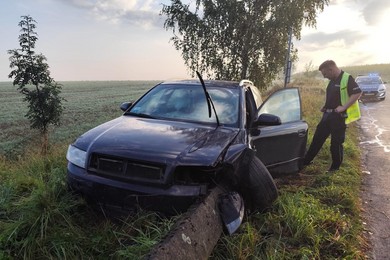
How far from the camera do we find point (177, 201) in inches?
117

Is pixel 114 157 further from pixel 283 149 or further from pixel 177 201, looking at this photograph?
pixel 283 149

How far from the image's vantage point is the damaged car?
3023mm

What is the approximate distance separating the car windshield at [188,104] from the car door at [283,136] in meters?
0.40

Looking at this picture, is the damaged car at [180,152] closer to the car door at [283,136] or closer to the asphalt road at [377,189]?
the car door at [283,136]

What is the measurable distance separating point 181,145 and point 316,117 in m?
10.3

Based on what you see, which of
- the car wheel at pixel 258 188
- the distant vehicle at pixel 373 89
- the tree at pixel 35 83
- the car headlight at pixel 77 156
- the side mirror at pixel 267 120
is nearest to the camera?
the car headlight at pixel 77 156

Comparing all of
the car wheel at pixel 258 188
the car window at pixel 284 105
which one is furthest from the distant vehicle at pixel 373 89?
the car wheel at pixel 258 188

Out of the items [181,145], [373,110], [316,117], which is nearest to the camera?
[181,145]

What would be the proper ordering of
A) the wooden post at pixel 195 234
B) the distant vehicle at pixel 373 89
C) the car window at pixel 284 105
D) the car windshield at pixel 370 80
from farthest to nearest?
the car windshield at pixel 370 80, the distant vehicle at pixel 373 89, the car window at pixel 284 105, the wooden post at pixel 195 234

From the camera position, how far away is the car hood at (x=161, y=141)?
10.1 feet

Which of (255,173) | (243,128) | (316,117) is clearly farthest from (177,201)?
(316,117)

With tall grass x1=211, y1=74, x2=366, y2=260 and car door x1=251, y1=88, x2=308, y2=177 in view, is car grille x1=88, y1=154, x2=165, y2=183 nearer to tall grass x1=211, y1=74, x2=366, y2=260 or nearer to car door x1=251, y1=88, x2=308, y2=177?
tall grass x1=211, y1=74, x2=366, y2=260

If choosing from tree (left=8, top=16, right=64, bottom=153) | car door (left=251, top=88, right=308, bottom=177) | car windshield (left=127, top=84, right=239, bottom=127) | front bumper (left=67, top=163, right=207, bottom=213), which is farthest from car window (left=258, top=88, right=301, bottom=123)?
tree (left=8, top=16, right=64, bottom=153)

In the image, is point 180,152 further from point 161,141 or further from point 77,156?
point 77,156
